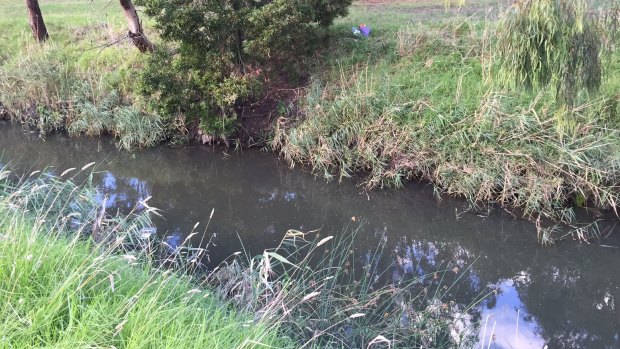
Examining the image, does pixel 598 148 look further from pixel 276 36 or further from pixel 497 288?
pixel 276 36

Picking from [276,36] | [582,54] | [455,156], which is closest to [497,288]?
[455,156]

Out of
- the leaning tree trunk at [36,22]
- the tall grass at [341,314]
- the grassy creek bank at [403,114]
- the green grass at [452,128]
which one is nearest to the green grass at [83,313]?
the tall grass at [341,314]

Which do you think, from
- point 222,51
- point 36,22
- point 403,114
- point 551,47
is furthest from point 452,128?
point 36,22

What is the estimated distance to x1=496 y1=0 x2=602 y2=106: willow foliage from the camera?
378 centimetres

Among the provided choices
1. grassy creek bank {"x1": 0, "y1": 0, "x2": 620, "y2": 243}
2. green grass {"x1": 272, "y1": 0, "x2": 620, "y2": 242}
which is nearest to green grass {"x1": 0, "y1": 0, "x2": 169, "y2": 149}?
grassy creek bank {"x1": 0, "y1": 0, "x2": 620, "y2": 243}

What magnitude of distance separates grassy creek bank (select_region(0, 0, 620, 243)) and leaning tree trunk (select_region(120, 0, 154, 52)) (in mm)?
338

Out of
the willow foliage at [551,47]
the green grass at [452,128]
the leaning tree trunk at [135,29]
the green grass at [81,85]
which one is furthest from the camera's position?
the leaning tree trunk at [135,29]

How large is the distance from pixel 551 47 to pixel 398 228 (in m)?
3.96

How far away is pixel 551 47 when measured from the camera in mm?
3932

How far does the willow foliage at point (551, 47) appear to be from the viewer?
3.78m

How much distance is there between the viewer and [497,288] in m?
5.93

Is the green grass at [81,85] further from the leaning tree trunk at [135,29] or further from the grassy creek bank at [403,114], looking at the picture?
the leaning tree trunk at [135,29]

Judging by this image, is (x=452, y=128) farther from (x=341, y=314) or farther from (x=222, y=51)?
(x=341, y=314)

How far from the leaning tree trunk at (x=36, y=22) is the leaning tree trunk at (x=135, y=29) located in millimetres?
3118
